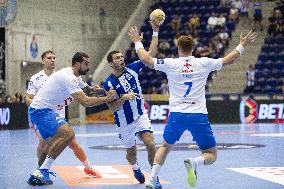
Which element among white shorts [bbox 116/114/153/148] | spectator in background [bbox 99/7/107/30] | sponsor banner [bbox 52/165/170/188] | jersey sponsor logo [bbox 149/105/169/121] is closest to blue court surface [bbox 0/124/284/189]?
sponsor banner [bbox 52/165/170/188]

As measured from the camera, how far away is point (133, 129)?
32.0ft

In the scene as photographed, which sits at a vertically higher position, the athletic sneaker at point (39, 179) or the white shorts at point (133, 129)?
the white shorts at point (133, 129)

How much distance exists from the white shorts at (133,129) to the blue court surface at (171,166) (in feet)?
2.10

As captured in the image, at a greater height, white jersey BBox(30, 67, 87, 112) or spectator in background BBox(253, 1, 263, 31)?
spectator in background BBox(253, 1, 263, 31)

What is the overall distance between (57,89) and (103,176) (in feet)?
5.55

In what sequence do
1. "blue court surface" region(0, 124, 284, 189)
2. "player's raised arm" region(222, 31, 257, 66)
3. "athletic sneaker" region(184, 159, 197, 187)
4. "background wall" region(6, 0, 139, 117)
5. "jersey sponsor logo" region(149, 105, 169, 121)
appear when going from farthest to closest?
"background wall" region(6, 0, 139, 117)
"jersey sponsor logo" region(149, 105, 169, 121)
"blue court surface" region(0, 124, 284, 189)
"player's raised arm" region(222, 31, 257, 66)
"athletic sneaker" region(184, 159, 197, 187)

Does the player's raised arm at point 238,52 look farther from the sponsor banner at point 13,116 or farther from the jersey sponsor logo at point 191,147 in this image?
the sponsor banner at point 13,116

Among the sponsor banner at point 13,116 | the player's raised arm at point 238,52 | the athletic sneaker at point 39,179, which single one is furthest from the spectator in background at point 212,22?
the player's raised arm at point 238,52

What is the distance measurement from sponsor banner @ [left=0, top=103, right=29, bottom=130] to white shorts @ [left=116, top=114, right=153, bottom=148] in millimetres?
17221

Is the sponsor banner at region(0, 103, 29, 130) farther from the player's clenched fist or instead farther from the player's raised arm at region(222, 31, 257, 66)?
the player's raised arm at region(222, 31, 257, 66)

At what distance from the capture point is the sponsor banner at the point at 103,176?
9.80 m

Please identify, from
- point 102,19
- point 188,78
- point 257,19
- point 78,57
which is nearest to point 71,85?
point 78,57

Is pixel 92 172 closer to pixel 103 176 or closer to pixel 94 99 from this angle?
pixel 103 176

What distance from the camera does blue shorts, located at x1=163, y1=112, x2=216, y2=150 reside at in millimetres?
8391
